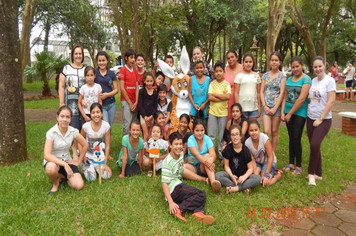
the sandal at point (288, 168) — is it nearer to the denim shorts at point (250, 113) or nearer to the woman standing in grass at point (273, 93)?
the woman standing in grass at point (273, 93)

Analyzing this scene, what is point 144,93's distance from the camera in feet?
16.8

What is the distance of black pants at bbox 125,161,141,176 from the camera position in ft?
15.0

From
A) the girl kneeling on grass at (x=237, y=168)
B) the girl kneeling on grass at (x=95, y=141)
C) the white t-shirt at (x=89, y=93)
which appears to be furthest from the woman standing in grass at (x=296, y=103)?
the white t-shirt at (x=89, y=93)

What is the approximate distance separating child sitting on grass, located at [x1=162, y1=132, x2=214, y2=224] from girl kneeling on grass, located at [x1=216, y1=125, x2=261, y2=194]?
668mm

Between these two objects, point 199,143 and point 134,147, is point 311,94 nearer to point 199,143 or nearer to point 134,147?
point 199,143

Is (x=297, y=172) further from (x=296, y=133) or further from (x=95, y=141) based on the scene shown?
(x=95, y=141)

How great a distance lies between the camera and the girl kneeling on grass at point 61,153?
3736 millimetres

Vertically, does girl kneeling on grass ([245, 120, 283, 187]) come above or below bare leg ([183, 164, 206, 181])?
above

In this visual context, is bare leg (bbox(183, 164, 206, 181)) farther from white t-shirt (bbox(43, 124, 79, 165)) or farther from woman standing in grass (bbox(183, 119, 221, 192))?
white t-shirt (bbox(43, 124, 79, 165))

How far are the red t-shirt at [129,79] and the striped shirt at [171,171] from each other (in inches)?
79.4

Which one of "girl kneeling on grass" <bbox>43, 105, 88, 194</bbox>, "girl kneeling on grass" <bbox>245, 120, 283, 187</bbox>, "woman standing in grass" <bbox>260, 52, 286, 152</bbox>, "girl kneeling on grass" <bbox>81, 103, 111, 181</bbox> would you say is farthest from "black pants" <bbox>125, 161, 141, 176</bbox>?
"woman standing in grass" <bbox>260, 52, 286, 152</bbox>

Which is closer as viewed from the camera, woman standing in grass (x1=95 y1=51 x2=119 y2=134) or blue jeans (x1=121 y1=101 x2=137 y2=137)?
woman standing in grass (x1=95 y1=51 x2=119 y2=134)

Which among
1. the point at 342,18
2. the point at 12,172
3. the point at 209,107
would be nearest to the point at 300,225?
the point at 209,107
